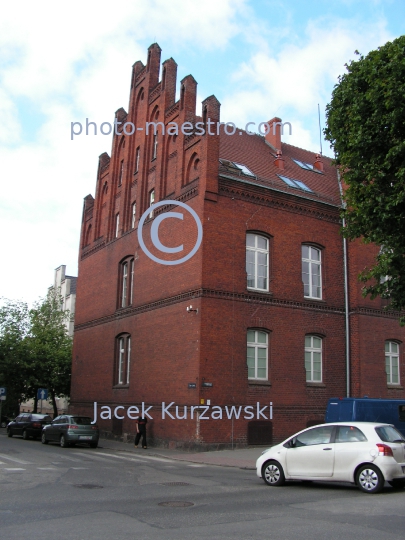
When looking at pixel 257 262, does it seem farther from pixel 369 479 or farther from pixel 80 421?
pixel 369 479

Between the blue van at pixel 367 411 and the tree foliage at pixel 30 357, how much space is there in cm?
2536

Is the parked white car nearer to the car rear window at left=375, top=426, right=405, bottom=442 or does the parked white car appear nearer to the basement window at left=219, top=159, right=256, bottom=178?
the car rear window at left=375, top=426, right=405, bottom=442

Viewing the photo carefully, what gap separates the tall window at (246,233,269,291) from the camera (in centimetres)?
2208

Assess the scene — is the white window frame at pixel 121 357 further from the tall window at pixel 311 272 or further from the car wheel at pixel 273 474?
the car wheel at pixel 273 474

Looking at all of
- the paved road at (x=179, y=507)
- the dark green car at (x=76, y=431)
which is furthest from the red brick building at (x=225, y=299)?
the paved road at (x=179, y=507)

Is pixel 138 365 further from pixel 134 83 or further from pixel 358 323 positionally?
pixel 134 83

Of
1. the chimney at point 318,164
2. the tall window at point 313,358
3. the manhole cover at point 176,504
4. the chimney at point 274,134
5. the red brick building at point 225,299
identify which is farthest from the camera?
the chimney at point 274,134

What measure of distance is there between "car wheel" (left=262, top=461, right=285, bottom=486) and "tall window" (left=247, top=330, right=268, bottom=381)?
9.57 metres

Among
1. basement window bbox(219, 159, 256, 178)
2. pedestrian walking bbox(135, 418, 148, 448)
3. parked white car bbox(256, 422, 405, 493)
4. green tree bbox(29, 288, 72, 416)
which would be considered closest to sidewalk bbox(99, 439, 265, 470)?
pedestrian walking bbox(135, 418, 148, 448)

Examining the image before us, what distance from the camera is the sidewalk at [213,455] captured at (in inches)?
643

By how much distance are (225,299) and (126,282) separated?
7.27 metres

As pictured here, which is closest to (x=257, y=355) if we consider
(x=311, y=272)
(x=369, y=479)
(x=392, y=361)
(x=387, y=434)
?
(x=311, y=272)

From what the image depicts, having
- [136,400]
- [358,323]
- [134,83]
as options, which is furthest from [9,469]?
[134,83]

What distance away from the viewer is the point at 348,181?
607 inches
